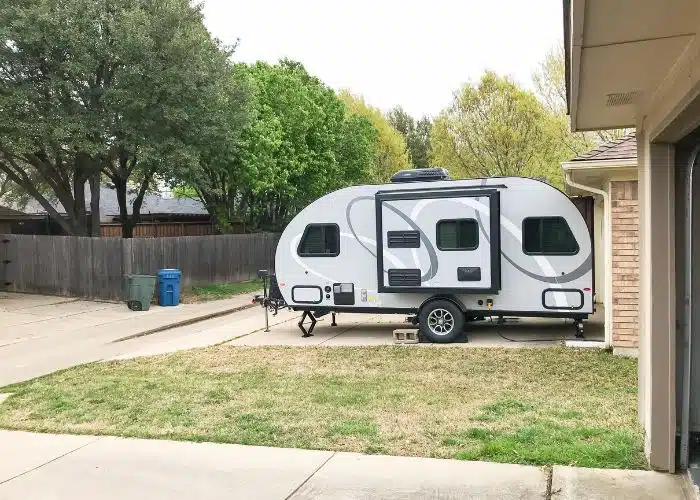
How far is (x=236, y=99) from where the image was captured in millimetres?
23266

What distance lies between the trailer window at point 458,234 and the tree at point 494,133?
64.9ft

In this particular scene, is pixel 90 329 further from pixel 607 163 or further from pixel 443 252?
pixel 607 163

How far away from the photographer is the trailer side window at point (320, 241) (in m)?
12.5

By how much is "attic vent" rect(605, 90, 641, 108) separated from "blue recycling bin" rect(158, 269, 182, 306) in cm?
1546

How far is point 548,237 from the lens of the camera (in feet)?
36.8

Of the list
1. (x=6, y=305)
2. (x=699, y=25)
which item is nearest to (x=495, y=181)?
(x=699, y=25)

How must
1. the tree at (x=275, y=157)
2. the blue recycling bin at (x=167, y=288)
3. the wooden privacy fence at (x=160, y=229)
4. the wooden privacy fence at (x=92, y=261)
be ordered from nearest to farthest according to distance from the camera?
the blue recycling bin at (x=167, y=288) → the wooden privacy fence at (x=92, y=261) → the tree at (x=275, y=157) → the wooden privacy fence at (x=160, y=229)

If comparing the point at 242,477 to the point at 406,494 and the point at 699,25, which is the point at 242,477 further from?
the point at 699,25

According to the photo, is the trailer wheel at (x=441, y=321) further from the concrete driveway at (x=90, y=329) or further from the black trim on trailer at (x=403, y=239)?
the concrete driveway at (x=90, y=329)

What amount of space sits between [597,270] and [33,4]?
1680 cm

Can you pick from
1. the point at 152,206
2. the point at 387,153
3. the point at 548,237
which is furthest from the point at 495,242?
the point at 387,153

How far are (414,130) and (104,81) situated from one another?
162 ft

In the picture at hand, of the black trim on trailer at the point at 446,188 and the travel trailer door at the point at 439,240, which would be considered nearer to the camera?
the travel trailer door at the point at 439,240

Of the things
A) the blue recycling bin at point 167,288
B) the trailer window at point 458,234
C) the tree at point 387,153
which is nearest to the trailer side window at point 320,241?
the trailer window at point 458,234
